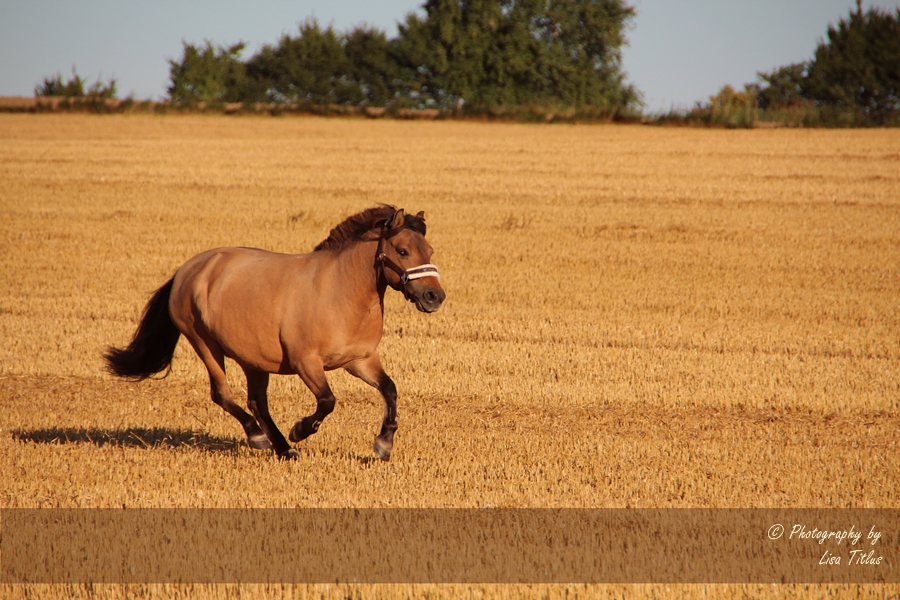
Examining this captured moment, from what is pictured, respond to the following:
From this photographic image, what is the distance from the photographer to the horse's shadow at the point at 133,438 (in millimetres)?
7375

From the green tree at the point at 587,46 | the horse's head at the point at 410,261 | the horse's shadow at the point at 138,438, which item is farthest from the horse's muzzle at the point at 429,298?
the green tree at the point at 587,46

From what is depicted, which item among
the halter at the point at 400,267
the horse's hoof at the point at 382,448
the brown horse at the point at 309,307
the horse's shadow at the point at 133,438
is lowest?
the horse's shadow at the point at 133,438

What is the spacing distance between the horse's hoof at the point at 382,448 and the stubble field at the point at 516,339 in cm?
19

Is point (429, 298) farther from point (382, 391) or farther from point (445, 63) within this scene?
point (445, 63)

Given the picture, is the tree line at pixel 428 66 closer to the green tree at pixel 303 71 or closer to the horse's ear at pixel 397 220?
the green tree at pixel 303 71

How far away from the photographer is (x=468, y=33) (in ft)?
191

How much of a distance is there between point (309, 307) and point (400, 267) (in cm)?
79

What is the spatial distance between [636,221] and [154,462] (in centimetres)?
1506

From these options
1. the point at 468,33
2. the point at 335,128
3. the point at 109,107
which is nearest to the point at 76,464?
the point at 335,128

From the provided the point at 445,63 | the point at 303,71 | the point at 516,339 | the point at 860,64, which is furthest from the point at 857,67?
the point at 516,339

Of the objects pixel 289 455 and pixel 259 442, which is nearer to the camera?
pixel 289 455

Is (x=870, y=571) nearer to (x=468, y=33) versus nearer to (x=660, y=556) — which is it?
(x=660, y=556)

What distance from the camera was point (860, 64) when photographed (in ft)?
169

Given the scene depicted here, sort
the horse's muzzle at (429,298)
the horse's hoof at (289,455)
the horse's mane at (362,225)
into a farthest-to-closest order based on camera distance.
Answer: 1. the horse's hoof at (289,455)
2. the horse's mane at (362,225)
3. the horse's muzzle at (429,298)
